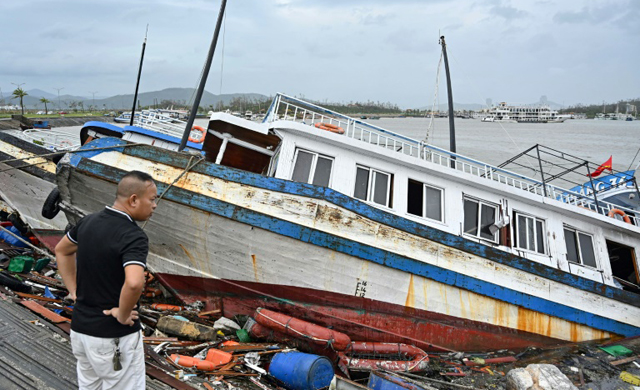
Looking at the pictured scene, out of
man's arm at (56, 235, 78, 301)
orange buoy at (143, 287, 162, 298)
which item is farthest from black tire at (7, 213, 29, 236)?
man's arm at (56, 235, 78, 301)

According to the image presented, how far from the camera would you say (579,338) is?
315 inches

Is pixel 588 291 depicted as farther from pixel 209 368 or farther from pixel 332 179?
pixel 209 368

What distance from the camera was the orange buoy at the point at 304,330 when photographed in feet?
21.8

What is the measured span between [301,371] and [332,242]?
76.9 inches

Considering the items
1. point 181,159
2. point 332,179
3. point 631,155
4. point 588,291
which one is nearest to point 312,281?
point 332,179

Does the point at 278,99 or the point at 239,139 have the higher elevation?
the point at 278,99

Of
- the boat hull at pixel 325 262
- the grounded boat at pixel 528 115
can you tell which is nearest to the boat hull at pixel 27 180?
the boat hull at pixel 325 262

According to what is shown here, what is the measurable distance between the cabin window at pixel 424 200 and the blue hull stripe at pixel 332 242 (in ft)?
3.67

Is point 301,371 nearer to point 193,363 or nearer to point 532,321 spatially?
point 193,363

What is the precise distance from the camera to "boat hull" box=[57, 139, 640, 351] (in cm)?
674

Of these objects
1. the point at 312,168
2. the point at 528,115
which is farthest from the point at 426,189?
the point at 528,115

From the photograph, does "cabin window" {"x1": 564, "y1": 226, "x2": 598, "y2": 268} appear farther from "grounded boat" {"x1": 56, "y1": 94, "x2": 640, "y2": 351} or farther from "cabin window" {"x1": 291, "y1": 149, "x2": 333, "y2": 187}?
"cabin window" {"x1": 291, "y1": 149, "x2": 333, "y2": 187}

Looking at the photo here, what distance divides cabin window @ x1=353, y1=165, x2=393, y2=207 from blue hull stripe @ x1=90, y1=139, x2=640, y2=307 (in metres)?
0.51

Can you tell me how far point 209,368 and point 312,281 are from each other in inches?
79.7
